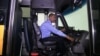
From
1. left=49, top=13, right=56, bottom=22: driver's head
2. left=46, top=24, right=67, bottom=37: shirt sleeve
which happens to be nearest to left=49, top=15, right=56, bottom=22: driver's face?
left=49, top=13, right=56, bottom=22: driver's head

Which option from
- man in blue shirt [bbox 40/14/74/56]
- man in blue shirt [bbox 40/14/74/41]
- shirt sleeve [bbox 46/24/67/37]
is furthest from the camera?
man in blue shirt [bbox 40/14/74/41]

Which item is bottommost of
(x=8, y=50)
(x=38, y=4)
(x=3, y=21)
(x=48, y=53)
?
(x=48, y=53)

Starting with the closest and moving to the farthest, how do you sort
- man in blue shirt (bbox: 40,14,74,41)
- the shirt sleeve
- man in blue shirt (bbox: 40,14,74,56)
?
1. man in blue shirt (bbox: 40,14,74,56)
2. the shirt sleeve
3. man in blue shirt (bbox: 40,14,74,41)

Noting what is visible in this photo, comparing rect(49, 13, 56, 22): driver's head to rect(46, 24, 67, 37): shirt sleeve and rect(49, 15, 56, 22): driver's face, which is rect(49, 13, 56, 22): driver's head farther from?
rect(46, 24, 67, 37): shirt sleeve

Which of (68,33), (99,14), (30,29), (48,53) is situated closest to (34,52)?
(48,53)

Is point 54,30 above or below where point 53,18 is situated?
below

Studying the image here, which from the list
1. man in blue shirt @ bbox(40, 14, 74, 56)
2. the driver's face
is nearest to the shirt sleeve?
man in blue shirt @ bbox(40, 14, 74, 56)

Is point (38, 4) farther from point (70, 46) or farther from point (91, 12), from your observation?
point (91, 12)

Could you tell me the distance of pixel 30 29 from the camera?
2.74 meters

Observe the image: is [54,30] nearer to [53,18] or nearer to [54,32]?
[54,32]

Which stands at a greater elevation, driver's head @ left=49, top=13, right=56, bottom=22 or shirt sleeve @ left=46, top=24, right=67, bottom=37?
driver's head @ left=49, top=13, right=56, bottom=22

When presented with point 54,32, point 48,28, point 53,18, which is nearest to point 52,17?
point 53,18

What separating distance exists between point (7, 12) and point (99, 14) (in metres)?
0.79

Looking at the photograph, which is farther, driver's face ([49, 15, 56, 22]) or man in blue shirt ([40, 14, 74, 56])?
driver's face ([49, 15, 56, 22])
